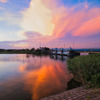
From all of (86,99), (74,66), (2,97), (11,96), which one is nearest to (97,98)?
(86,99)

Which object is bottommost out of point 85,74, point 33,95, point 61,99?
point 33,95

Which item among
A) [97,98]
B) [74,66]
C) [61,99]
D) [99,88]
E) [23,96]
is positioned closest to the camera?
[97,98]

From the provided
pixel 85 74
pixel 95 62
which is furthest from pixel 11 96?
pixel 95 62

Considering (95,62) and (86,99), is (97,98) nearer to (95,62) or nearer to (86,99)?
(86,99)

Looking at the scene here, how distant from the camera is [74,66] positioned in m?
11.8

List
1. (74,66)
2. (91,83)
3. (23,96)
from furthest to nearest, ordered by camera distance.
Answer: (74,66) → (23,96) → (91,83)

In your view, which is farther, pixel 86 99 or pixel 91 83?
pixel 91 83

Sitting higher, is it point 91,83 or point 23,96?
point 91,83

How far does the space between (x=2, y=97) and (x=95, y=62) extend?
971cm

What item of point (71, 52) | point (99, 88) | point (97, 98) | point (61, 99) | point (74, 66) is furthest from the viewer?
point (71, 52)

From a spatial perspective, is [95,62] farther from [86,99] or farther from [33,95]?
[33,95]

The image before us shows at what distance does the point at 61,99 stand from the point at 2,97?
19.5 feet

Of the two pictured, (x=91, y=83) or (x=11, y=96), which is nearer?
(x=91, y=83)

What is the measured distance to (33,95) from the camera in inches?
385
